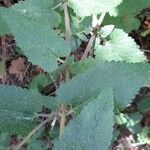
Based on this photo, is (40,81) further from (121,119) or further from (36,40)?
(36,40)

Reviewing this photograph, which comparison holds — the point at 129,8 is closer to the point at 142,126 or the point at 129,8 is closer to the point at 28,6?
the point at 28,6

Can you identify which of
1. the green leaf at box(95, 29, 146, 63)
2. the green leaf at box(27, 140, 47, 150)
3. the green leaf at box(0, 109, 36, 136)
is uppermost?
the green leaf at box(95, 29, 146, 63)

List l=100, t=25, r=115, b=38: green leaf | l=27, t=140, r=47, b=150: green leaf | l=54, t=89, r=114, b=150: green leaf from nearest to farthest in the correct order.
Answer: l=54, t=89, r=114, b=150: green leaf → l=100, t=25, r=115, b=38: green leaf → l=27, t=140, r=47, b=150: green leaf

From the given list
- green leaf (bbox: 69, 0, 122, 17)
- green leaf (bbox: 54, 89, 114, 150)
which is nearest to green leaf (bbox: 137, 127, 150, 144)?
green leaf (bbox: 69, 0, 122, 17)

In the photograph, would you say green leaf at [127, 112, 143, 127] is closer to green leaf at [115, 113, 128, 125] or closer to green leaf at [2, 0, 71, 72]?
green leaf at [115, 113, 128, 125]

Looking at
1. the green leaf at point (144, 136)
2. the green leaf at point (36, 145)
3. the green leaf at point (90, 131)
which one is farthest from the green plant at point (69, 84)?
the green leaf at point (144, 136)

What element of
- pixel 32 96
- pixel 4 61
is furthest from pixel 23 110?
pixel 4 61
